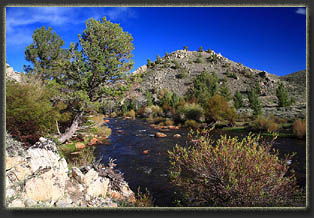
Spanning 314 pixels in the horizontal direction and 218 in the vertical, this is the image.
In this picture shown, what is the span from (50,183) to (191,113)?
85.7ft

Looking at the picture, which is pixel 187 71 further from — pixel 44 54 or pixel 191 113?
pixel 44 54

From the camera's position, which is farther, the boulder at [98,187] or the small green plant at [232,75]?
the small green plant at [232,75]

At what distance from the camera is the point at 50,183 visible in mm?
3980

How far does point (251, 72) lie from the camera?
53719mm

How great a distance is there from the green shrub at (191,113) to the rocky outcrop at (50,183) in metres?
A: 23.4

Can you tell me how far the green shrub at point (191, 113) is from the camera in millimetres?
27689

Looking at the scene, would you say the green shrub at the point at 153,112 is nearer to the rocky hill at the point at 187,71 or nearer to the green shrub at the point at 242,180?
the rocky hill at the point at 187,71

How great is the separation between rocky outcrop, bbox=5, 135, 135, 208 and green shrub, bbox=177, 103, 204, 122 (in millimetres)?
23385

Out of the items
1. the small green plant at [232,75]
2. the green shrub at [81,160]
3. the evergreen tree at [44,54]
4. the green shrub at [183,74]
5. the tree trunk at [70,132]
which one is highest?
the green shrub at [183,74]

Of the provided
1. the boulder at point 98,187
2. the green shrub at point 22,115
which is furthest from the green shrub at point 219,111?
A: the green shrub at point 22,115

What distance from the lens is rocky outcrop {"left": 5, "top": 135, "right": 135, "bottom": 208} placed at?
141 inches

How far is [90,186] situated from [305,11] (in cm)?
690

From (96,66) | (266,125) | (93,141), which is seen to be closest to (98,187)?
(96,66)

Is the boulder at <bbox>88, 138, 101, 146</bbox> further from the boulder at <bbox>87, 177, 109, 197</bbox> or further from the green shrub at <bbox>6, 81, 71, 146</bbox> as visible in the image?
the boulder at <bbox>87, 177, 109, 197</bbox>
